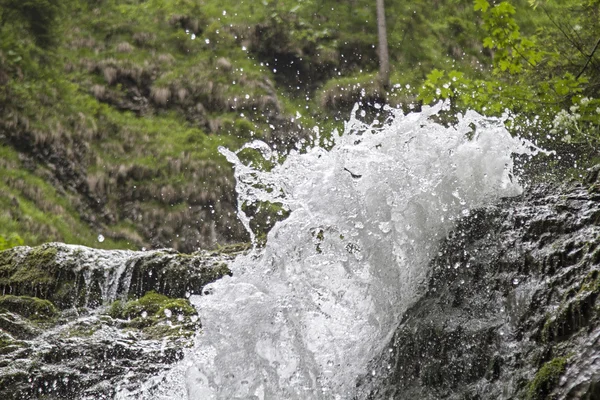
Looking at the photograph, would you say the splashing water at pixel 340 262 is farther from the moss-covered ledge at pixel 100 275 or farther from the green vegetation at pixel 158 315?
the moss-covered ledge at pixel 100 275

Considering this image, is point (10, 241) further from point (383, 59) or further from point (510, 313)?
point (383, 59)

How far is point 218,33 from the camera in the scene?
15.8m

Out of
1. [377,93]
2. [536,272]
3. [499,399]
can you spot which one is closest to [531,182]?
[536,272]

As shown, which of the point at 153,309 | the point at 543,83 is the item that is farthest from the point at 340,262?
the point at 543,83

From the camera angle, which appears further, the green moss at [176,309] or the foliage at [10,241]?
the foliage at [10,241]

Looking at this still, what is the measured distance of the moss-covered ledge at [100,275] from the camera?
7.55m

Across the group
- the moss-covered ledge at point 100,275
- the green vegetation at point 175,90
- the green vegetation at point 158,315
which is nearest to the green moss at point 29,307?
the green vegetation at point 158,315

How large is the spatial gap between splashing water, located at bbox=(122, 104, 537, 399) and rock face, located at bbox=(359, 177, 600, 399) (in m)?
0.22

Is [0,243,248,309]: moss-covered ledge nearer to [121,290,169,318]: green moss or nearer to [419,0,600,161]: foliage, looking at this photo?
[121,290,169,318]: green moss

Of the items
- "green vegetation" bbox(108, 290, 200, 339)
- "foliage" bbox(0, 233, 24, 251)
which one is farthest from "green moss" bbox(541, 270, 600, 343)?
"foliage" bbox(0, 233, 24, 251)

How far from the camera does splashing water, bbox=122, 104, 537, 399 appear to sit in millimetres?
4102

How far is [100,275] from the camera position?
303 inches

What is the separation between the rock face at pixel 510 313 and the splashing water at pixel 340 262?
0.22 metres

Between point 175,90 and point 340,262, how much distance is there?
10874mm
